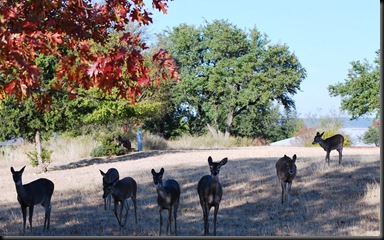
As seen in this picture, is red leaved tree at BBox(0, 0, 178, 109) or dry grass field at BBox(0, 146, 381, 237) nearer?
red leaved tree at BBox(0, 0, 178, 109)

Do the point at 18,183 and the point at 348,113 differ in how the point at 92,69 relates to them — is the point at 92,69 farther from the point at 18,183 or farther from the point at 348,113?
the point at 348,113

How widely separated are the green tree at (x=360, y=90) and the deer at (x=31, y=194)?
1521 inches

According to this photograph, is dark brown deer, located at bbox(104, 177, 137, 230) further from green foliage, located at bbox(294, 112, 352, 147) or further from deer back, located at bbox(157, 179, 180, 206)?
green foliage, located at bbox(294, 112, 352, 147)

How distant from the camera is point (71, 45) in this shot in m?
10.1

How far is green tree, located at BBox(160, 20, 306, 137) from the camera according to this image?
53125mm

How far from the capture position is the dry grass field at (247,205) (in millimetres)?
12133

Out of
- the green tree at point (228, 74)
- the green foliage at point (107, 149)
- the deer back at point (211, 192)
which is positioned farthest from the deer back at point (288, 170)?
the green tree at point (228, 74)

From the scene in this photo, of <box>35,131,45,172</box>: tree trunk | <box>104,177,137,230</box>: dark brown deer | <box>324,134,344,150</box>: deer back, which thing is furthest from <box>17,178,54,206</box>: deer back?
<box>35,131,45,172</box>: tree trunk

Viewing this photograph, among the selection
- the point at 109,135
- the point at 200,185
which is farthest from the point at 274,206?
the point at 109,135

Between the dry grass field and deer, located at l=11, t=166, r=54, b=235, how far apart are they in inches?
15.2

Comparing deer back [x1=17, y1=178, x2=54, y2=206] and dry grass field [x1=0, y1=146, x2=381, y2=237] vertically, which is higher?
deer back [x1=17, y1=178, x2=54, y2=206]

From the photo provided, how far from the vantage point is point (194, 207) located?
1469 centimetres

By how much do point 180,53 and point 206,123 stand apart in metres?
6.67

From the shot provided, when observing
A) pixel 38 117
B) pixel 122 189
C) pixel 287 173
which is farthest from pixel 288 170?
pixel 38 117
